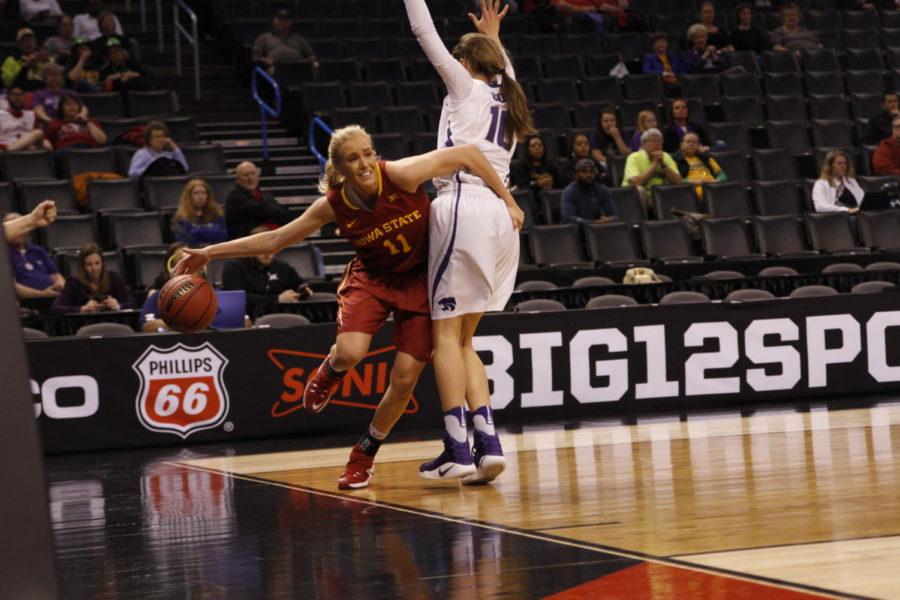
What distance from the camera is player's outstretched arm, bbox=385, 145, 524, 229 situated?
6039mm

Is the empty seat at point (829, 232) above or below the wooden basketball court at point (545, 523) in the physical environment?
above

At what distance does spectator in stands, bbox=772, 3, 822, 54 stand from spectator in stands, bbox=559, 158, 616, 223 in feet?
19.5

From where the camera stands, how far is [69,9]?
17453 mm

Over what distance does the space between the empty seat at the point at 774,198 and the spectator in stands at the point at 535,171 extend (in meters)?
2.09

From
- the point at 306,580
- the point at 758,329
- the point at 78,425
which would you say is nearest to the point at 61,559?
the point at 306,580

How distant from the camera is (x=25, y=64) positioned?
14.3m

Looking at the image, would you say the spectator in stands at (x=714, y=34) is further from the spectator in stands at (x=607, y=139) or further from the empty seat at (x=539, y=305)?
the empty seat at (x=539, y=305)

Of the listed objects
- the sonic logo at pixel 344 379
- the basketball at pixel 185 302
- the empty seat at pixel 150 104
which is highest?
the empty seat at pixel 150 104

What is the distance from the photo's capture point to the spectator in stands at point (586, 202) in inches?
517

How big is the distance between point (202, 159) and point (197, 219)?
7.62ft

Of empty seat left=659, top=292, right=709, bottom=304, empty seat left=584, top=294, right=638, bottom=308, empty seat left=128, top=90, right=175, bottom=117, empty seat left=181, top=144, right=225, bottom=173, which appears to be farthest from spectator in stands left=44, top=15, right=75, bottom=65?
empty seat left=659, top=292, right=709, bottom=304

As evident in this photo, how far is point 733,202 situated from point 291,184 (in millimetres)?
4703

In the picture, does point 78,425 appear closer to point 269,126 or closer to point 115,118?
point 115,118

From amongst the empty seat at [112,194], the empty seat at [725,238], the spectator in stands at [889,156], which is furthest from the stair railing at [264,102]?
the spectator in stands at [889,156]
